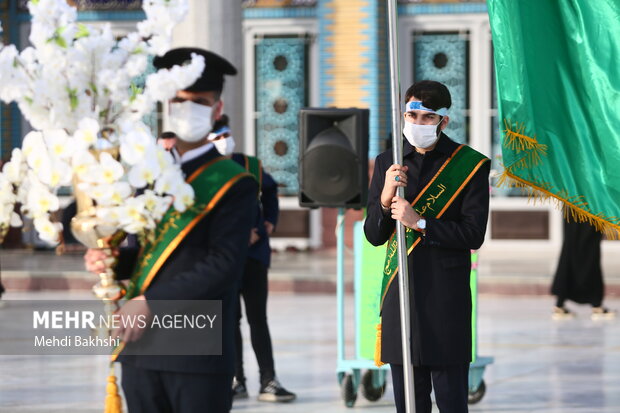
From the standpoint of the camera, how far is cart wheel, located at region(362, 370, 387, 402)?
29.1ft

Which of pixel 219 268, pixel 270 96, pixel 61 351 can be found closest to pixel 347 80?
pixel 270 96

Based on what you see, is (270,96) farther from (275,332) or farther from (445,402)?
(445,402)

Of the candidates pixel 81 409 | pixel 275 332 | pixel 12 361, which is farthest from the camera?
pixel 275 332

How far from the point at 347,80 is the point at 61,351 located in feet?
27.4

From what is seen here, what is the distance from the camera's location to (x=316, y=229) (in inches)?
758

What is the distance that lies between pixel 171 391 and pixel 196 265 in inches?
16.7

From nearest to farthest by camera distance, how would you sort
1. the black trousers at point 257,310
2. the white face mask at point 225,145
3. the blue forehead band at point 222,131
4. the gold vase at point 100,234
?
the gold vase at point 100,234 < the white face mask at point 225,145 < the blue forehead band at point 222,131 < the black trousers at point 257,310

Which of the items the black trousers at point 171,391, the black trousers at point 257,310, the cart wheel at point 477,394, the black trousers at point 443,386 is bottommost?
the cart wheel at point 477,394

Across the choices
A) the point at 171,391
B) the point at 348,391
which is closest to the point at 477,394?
the point at 348,391

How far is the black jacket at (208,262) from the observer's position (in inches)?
175

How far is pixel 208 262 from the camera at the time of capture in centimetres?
445

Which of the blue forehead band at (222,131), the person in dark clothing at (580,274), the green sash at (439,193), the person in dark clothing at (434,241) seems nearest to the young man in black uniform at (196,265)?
the person in dark clothing at (434,241)

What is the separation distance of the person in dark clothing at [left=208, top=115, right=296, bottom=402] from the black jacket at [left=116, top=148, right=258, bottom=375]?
3.92 metres

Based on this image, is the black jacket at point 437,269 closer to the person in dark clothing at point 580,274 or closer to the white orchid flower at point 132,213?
the white orchid flower at point 132,213
